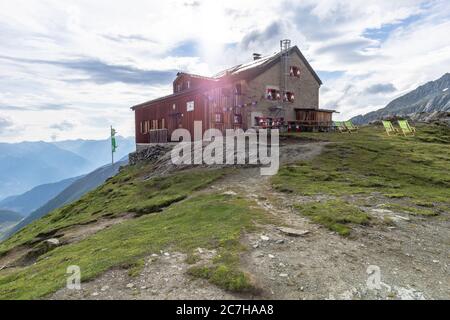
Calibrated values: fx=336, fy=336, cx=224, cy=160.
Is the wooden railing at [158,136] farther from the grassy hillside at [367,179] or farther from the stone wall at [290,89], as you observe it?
the grassy hillside at [367,179]

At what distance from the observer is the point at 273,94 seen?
1844 inches

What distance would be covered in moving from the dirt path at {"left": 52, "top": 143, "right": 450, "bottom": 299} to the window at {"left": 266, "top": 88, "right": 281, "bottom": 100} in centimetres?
3390

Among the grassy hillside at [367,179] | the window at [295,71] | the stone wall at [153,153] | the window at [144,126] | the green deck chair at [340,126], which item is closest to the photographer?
the grassy hillside at [367,179]

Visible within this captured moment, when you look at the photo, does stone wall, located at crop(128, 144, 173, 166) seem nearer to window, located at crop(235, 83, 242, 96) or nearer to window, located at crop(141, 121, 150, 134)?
window, located at crop(141, 121, 150, 134)

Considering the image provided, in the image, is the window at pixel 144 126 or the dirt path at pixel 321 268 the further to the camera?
the window at pixel 144 126

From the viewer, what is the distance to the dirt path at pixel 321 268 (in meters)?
8.43

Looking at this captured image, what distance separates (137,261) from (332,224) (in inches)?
304

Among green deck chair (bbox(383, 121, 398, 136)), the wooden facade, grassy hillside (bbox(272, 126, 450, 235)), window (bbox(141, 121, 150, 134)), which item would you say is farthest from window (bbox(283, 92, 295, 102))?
window (bbox(141, 121, 150, 134))

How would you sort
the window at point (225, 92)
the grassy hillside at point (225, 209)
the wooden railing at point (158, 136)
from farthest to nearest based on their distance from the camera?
1. the wooden railing at point (158, 136)
2. the window at point (225, 92)
3. the grassy hillside at point (225, 209)

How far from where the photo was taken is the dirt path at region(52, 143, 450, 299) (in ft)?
27.7

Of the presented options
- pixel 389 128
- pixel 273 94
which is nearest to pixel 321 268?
pixel 273 94

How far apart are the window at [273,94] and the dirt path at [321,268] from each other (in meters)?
33.9

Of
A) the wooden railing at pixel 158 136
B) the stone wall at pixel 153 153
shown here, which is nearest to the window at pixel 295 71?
the wooden railing at pixel 158 136

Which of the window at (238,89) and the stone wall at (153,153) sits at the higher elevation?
the window at (238,89)
